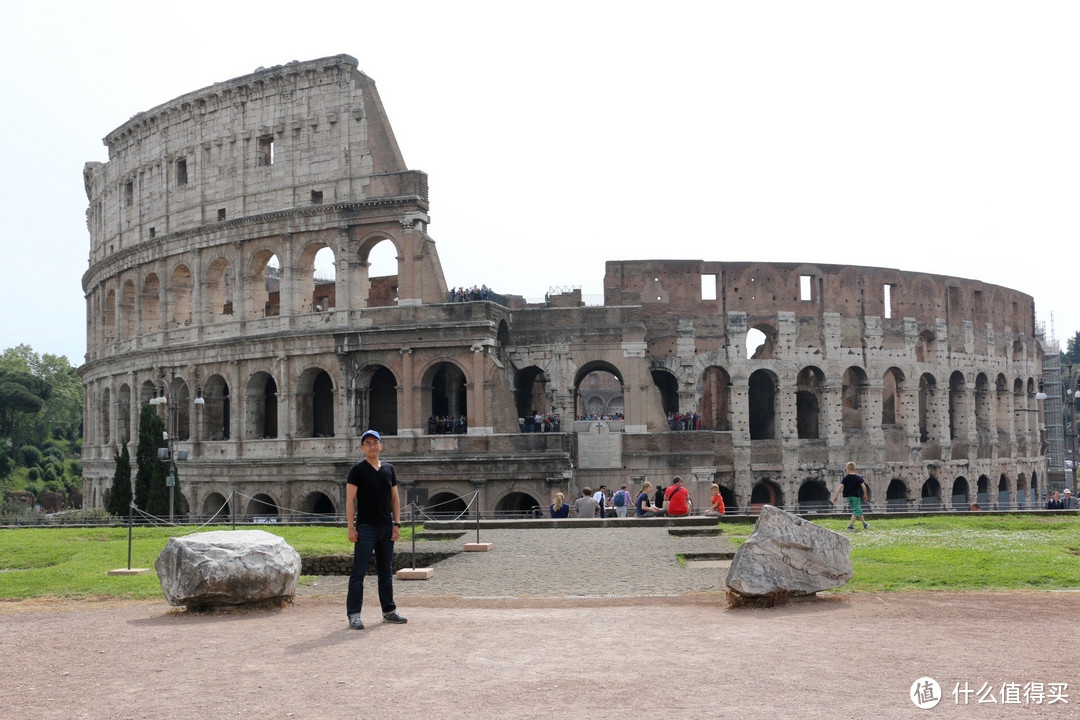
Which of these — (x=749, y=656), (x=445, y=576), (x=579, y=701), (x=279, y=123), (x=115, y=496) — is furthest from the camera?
→ (x=279, y=123)

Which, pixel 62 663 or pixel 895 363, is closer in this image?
pixel 62 663

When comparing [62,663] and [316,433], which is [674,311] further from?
[62,663]

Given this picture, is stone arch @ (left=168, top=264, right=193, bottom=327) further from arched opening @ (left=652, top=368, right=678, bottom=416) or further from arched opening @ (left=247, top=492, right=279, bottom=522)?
arched opening @ (left=652, top=368, right=678, bottom=416)

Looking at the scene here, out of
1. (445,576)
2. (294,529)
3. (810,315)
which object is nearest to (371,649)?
(445,576)

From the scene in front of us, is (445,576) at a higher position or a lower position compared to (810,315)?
lower

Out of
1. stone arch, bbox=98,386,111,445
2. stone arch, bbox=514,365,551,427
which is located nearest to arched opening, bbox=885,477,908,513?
stone arch, bbox=514,365,551,427

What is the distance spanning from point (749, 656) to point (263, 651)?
12.6 feet

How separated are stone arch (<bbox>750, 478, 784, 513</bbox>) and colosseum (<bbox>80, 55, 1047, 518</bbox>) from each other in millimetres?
84

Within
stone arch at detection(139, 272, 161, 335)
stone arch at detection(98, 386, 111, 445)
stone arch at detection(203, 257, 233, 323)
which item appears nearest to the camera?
stone arch at detection(203, 257, 233, 323)

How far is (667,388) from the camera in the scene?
1510 inches

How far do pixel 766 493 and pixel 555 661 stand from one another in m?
31.1

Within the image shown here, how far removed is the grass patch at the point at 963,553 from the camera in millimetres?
11609

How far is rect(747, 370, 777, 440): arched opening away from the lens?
38438mm

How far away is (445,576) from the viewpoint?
13.5m
